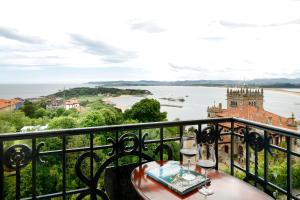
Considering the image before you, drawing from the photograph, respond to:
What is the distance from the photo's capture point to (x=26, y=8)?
23.2ft

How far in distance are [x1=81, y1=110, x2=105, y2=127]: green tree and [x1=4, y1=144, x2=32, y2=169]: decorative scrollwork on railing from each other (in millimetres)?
15926

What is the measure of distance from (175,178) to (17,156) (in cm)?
108

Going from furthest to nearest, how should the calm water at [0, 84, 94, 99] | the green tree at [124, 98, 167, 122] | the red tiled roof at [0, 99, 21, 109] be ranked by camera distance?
the green tree at [124, 98, 167, 122] < the red tiled roof at [0, 99, 21, 109] < the calm water at [0, 84, 94, 99]

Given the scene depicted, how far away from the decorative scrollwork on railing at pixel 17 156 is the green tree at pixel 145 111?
20.0m

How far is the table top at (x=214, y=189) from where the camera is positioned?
4.09 feet

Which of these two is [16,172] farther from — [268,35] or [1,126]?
[1,126]

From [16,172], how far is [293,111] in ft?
42.5

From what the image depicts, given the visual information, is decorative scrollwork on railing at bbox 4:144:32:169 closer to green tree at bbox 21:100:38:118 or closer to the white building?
the white building

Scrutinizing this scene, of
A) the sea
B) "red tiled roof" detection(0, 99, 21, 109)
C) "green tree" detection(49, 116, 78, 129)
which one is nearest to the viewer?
the sea

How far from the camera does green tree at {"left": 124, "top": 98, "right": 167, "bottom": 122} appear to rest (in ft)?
71.7

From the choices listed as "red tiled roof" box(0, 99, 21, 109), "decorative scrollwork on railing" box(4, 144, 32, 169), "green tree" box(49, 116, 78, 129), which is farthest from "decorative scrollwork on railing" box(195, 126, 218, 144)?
"red tiled roof" box(0, 99, 21, 109)

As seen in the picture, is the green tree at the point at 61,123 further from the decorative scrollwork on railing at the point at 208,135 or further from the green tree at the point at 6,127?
the decorative scrollwork on railing at the point at 208,135

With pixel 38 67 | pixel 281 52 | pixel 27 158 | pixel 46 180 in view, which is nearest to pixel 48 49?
pixel 38 67

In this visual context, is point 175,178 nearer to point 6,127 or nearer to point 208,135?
point 208,135
